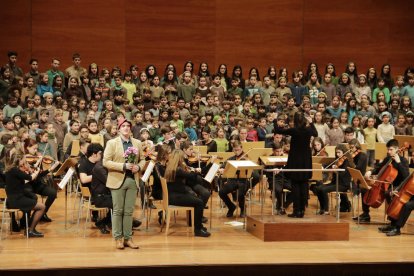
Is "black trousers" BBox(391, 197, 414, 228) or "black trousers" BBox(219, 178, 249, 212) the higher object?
"black trousers" BBox(219, 178, 249, 212)

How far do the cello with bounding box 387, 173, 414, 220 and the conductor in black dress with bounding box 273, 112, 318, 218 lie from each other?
3.28 feet

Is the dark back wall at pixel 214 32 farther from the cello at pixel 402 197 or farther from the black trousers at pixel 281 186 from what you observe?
the cello at pixel 402 197

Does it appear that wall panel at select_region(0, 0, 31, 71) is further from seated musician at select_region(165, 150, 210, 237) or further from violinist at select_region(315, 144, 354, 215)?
violinist at select_region(315, 144, 354, 215)

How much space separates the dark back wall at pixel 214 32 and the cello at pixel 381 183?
301 inches

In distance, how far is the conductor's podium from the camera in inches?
298

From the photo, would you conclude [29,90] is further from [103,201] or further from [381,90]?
[381,90]

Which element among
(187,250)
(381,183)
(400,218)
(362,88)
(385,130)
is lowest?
(187,250)

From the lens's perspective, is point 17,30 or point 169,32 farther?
point 169,32

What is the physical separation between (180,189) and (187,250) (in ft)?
3.15

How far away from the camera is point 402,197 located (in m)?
7.88

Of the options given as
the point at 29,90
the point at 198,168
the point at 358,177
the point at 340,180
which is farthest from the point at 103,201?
the point at 29,90

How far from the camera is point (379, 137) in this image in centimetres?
1137

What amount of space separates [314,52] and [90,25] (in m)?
4.94

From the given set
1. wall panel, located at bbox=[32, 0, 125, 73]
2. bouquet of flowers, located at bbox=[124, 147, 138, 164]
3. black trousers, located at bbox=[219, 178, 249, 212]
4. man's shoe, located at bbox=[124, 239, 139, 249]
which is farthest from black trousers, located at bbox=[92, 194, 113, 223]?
wall panel, located at bbox=[32, 0, 125, 73]
